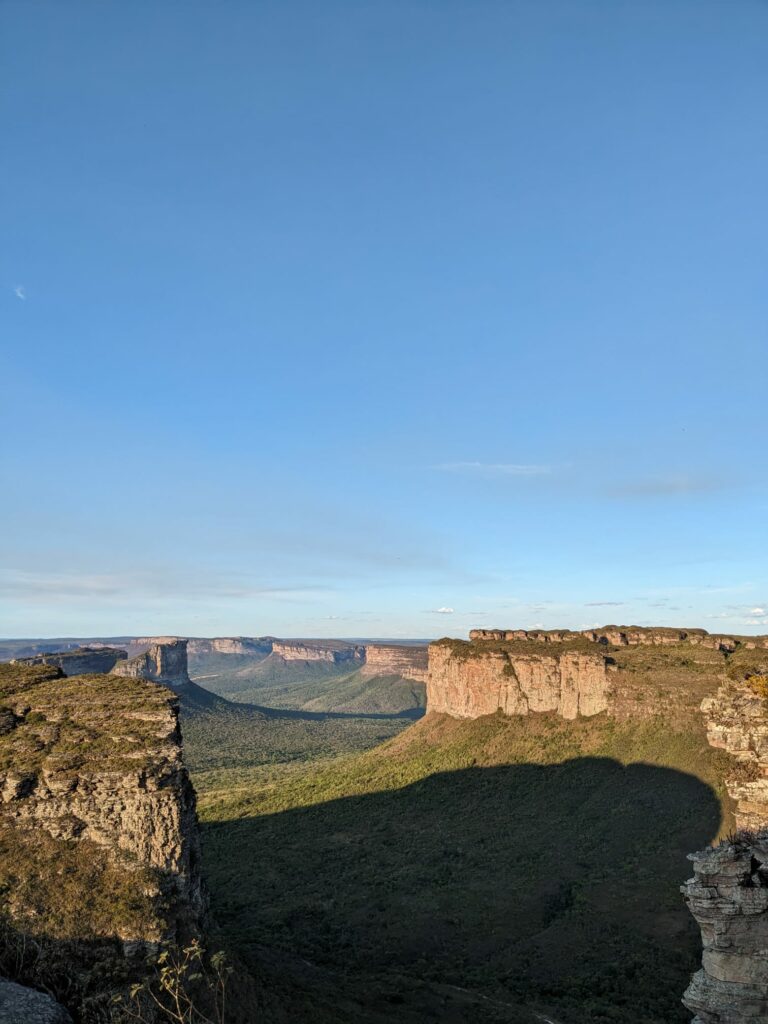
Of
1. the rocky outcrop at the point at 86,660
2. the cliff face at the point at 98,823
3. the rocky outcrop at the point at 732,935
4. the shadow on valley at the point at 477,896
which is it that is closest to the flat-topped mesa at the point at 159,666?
the rocky outcrop at the point at 86,660

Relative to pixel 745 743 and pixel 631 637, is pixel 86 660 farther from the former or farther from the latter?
pixel 745 743

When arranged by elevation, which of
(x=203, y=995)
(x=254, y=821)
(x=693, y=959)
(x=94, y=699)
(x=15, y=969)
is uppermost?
(x=94, y=699)

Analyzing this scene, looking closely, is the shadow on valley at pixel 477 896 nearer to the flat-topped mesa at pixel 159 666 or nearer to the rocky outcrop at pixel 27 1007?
the rocky outcrop at pixel 27 1007

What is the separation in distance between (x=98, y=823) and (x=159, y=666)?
17089 centimetres

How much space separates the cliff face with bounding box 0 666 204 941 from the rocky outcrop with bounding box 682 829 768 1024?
23.1 metres

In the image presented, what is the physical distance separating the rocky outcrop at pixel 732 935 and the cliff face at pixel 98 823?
2305 centimetres

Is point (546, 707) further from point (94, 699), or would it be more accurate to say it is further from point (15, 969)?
point (15, 969)

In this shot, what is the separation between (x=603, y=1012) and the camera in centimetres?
3572

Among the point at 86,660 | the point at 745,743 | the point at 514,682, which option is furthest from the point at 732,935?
the point at 86,660

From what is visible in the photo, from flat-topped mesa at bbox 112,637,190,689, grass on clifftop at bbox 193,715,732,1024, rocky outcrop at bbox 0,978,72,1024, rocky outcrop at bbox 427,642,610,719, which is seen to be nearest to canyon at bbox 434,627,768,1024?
rocky outcrop at bbox 427,642,610,719

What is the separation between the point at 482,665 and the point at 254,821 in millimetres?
43096

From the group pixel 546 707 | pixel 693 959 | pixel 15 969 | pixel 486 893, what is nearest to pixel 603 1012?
pixel 693 959

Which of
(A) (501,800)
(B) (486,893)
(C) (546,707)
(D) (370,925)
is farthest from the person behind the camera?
(C) (546,707)

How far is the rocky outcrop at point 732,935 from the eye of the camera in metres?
18.7
